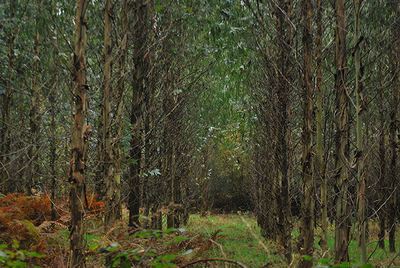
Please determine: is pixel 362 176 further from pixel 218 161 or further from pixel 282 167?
pixel 218 161

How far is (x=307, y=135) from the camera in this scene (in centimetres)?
428

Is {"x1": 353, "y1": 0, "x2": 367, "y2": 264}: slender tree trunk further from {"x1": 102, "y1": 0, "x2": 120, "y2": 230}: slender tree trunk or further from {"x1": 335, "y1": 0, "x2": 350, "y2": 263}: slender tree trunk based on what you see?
{"x1": 102, "y1": 0, "x2": 120, "y2": 230}: slender tree trunk

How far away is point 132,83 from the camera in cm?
611

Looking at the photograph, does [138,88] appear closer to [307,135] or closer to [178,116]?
[307,135]

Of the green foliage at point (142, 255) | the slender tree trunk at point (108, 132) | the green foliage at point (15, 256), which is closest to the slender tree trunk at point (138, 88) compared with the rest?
the slender tree trunk at point (108, 132)

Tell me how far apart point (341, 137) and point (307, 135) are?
1.44ft

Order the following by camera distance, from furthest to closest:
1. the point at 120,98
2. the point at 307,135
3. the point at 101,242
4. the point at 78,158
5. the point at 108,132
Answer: the point at 120,98 < the point at 108,132 < the point at 307,135 < the point at 78,158 < the point at 101,242

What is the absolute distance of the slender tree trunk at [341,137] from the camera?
12.6 ft

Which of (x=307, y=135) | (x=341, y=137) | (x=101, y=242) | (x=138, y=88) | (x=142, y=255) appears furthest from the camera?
(x=138, y=88)

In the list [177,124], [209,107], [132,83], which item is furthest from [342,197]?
[209,107]

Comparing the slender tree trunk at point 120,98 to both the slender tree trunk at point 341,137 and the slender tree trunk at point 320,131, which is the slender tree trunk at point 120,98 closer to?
the slender tree trunk at point 320,131

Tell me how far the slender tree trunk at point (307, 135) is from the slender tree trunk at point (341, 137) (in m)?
0.33

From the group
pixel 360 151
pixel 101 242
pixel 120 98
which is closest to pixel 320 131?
pixel 360 151

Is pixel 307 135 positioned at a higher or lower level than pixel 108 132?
lower
